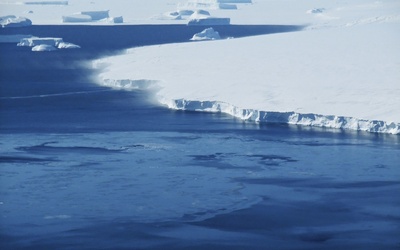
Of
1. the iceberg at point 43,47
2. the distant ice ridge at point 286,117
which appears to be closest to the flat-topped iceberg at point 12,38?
the iceberg at point 43,47

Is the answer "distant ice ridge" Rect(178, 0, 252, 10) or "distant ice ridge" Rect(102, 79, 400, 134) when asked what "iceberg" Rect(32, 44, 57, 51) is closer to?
"distant ice ridge" Rect(102, 79, 400, 134)

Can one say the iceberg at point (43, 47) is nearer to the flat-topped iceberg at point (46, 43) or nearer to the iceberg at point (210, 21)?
the flat-topped iceberg at point (46, 43)

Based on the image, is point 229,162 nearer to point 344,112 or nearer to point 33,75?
point 344,112

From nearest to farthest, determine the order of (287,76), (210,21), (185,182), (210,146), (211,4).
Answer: (185,182), (210,146), (287,76), (210,21), (211,4)

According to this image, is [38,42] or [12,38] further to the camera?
[12,38]

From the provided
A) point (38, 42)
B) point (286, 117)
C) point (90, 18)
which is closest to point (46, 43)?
point (38, 42)

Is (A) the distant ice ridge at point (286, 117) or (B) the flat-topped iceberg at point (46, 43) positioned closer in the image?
(A) the distant ice ridge at point (286, 117)

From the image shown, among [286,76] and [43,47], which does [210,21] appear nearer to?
[43,47]
